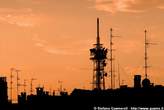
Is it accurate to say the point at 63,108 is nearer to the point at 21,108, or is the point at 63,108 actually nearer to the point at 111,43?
the point at 111,43

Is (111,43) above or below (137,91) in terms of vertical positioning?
above

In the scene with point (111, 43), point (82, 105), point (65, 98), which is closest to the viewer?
point (82, 105)

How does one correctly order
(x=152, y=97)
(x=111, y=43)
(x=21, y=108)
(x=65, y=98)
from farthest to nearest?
(x=21, y=108) → (x=111, y=43) → (x=65, y=98) → (x=152, y=97)

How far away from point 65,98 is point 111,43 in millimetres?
19460

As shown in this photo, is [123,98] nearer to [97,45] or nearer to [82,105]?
[82,105]

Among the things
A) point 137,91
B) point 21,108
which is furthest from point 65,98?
point 21,108

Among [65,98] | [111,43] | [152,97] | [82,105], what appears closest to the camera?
[152,97]

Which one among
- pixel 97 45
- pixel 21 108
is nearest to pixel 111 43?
pixel 97 45

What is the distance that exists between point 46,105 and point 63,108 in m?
4.38

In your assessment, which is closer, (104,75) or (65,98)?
(65,98)

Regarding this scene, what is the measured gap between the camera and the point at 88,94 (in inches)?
4803

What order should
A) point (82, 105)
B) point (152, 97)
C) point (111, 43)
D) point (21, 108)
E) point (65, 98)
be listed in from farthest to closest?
point (21, 108) → point (111, 43) → point (65, 98) → point (82, 105) → point (152, 97)

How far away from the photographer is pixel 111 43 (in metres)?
140

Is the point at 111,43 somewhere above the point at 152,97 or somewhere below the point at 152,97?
above
